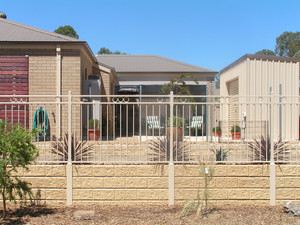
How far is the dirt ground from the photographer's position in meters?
5.55

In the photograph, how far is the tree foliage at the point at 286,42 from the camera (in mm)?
66188

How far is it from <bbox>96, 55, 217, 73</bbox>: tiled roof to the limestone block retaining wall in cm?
1112

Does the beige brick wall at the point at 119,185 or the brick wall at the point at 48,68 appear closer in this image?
the beige brick wall at the point at 119,185

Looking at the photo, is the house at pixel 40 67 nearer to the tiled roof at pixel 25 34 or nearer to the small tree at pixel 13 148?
the tiled roof at pixel 25 34

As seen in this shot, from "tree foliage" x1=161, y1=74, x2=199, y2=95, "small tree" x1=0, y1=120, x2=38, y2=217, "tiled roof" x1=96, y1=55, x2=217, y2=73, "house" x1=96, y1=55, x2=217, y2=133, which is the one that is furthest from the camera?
"tiled roof" x1=96, y1=55, x2=217, y2=73

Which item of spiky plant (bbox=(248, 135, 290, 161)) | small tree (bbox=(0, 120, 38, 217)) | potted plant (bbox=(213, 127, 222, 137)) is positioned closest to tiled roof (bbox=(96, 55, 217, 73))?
potted plant (bbox=(213, 127, 222, 137))

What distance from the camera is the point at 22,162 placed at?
5.48m

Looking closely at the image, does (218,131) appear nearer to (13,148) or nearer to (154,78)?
(13,148)

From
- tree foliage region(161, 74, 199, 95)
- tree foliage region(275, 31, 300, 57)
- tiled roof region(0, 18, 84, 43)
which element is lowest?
tree foliage region(161, 74, 199, 95)

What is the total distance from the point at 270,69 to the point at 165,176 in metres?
7.59

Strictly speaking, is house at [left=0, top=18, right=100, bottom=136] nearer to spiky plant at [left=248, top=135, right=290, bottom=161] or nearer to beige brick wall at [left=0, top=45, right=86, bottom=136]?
beige brick wall at [left=0, top=45, right=86, bottom=136]

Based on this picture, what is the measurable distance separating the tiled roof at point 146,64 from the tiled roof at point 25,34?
17.9ft

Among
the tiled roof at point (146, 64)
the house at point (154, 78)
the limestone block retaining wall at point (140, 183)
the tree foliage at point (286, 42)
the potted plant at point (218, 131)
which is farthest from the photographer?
the tree foliage at point (286, 42)

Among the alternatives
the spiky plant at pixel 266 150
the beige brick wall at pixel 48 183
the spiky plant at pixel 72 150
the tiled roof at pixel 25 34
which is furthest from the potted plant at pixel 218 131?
the tiled roof at pixel 25 34
